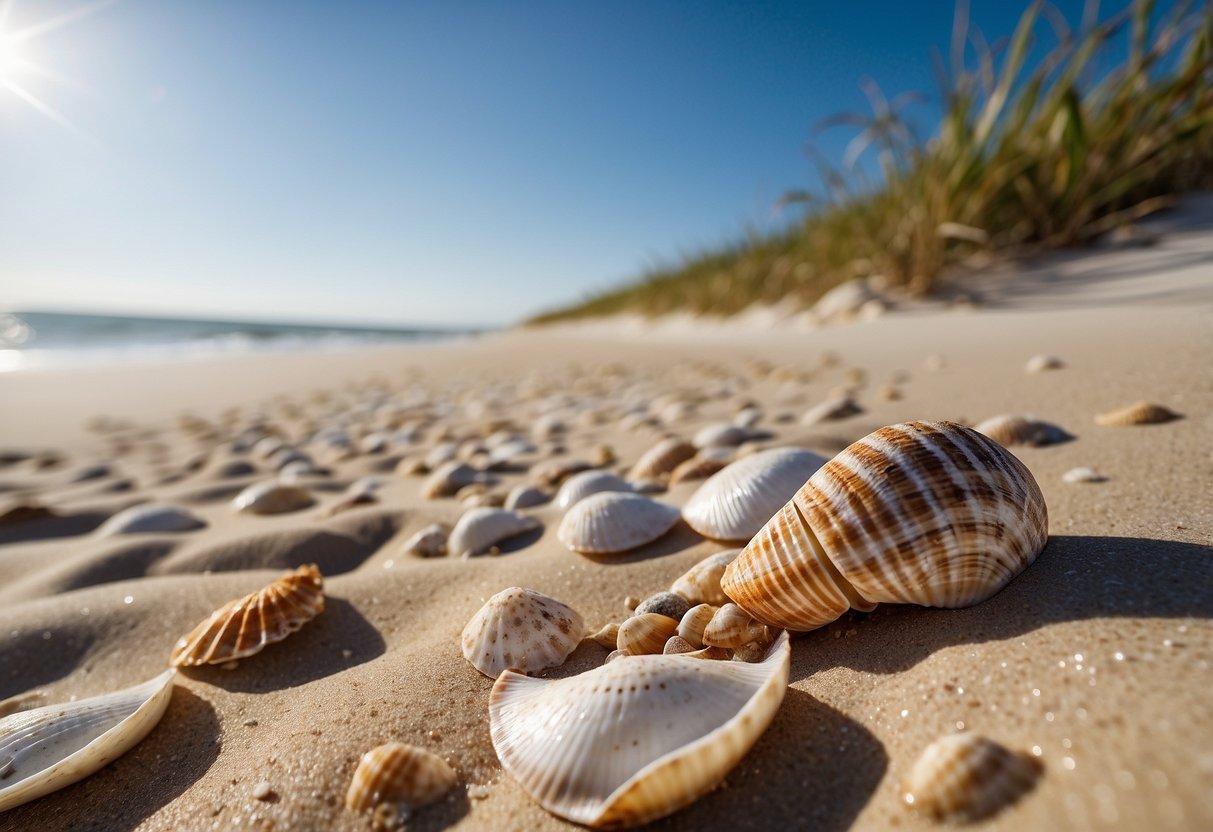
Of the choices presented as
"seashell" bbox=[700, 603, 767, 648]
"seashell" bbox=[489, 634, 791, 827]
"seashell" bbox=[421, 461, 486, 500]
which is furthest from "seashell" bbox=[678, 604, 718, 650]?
"seashell" bbox=[421, 461, 486, 500]

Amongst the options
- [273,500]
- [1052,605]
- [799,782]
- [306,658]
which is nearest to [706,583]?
[799,782]

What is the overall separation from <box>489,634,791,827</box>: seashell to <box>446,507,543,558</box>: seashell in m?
0.91

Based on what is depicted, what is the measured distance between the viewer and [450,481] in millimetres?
2609

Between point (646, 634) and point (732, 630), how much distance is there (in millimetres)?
178

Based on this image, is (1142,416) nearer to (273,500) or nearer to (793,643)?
(793,643)

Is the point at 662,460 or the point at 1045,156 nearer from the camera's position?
the point at 662,460

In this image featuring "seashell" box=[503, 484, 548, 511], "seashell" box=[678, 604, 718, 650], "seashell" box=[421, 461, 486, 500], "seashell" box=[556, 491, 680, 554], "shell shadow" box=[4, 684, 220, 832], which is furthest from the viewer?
"seashell" box=[421, 461, 486, 500]

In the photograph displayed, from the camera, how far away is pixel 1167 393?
2180 millimetres

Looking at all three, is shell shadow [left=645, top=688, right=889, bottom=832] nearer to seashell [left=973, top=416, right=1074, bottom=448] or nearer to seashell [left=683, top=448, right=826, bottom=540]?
seashell [left=683, top=448, right=826, bottom=540]

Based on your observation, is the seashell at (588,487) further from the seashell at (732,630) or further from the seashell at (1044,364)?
the seashell at (1044,364)

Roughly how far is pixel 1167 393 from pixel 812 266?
648cm

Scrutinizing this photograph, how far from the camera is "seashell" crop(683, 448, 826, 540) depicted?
63.6 inches

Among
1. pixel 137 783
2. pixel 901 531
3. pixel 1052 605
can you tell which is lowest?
pixel 137 783

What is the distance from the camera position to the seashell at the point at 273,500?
2.60 meters
